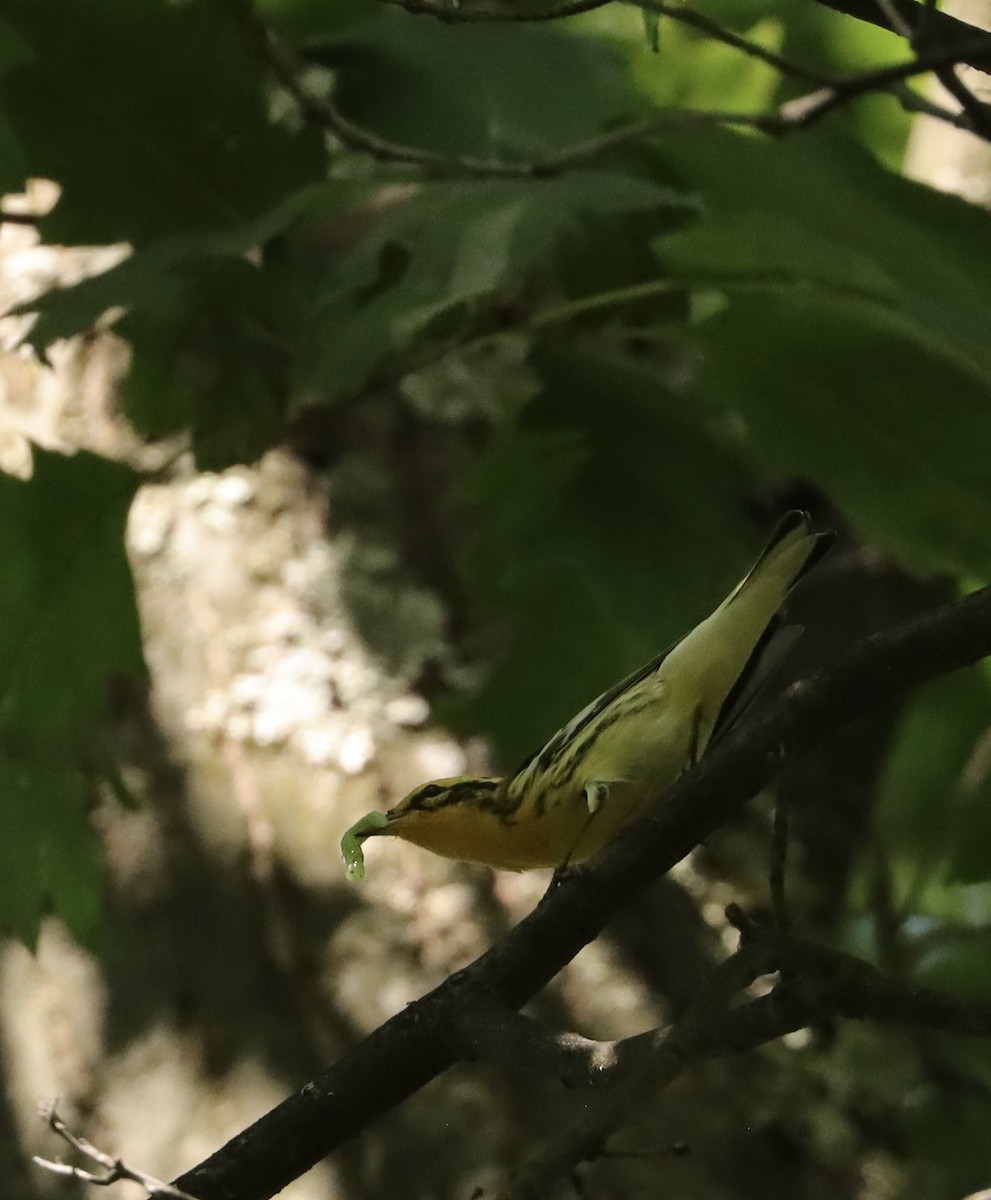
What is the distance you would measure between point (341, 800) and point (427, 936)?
0.18 m

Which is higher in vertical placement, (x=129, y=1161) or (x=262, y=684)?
(x=262, y=684)

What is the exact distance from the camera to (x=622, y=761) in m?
0.80

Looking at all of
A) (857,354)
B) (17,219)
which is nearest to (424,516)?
(17,219)

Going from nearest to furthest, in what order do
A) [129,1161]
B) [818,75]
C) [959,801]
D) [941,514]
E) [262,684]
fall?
1. [818,75]
2. [941,514]
3. [129,1161]
4. [959,801]
5. [262,684]

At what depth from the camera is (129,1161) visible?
1.38 meters

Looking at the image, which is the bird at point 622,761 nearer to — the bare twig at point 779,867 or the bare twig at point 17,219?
the bare twig at point 779,867

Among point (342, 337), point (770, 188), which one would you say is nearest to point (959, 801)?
point (770, 188)

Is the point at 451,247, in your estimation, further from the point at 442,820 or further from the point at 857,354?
the point at 442,820

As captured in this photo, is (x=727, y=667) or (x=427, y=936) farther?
(x=427, y=936)

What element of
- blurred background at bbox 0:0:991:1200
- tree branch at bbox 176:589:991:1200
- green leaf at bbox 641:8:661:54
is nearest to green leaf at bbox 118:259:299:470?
blurred background at bbox 0:0:991:1200

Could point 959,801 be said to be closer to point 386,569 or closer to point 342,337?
point 386,569

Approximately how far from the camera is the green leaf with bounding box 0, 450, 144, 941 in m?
1.16

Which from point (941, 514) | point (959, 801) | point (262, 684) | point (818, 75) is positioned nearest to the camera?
point (818, 75)

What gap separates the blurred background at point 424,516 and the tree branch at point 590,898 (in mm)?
281
